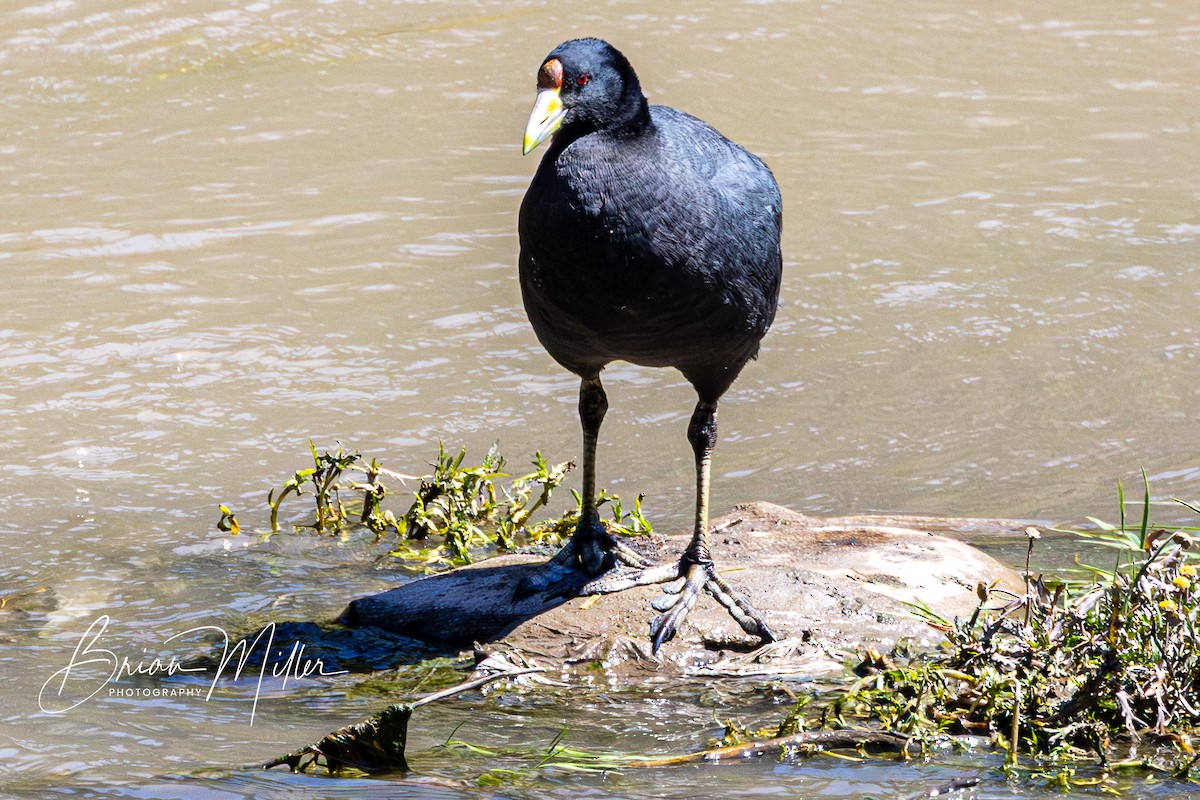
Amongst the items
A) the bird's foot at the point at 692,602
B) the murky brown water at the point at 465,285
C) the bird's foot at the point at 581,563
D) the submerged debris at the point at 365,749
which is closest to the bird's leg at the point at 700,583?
the bird's foot at the point at 692,602

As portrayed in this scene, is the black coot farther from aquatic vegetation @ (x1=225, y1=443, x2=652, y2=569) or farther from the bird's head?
aquatic vegetation @ (x1=225, y1=443, x2=652, y2=569)

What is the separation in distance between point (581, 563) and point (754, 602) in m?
0.68

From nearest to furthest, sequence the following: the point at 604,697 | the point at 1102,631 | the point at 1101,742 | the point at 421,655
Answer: the point at 1101,742, the point at 1102,631, the point at 604,697, the point at 421,655

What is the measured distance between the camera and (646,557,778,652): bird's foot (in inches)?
188

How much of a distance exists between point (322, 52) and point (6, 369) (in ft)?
17.1

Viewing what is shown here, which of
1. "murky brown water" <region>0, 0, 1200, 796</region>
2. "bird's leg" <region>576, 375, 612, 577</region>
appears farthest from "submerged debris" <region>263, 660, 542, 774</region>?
"bird's leg" <region>576, 375, 612, 577</region>

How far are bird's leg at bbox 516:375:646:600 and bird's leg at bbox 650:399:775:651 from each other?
1.07ft

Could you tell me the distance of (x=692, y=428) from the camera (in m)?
5.44

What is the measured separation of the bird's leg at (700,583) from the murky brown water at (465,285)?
2.08 ft

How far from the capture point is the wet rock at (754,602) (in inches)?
186

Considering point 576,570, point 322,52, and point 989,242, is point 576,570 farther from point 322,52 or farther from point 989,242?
point 322,52

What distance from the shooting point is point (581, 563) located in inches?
210

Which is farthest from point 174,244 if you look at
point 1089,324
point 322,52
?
point 1089,324

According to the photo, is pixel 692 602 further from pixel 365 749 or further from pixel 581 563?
pixel 365 749
